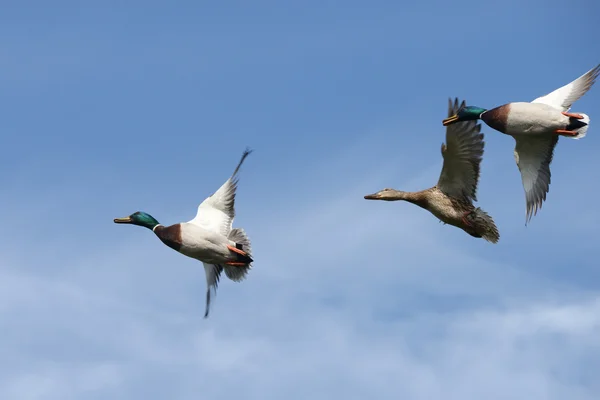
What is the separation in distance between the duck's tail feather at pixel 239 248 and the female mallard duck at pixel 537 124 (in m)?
3.72

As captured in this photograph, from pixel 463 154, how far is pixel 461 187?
24.0 inches

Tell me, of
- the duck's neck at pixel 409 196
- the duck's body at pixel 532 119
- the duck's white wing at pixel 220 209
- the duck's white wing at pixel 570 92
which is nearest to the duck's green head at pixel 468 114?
the duck's body at pixel 532 119

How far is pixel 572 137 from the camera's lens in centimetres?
1809

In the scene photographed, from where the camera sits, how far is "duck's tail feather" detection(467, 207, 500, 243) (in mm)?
19031

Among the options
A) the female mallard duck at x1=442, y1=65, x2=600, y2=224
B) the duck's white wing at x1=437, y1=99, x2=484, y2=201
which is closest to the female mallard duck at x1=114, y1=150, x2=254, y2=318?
the duck's white wing at x1=437, y1=99, x2=484, y2=201

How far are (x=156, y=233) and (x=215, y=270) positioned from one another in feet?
4.46

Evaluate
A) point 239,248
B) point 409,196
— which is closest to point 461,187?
point 409,196

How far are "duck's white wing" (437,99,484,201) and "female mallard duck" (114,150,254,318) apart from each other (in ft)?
10.9

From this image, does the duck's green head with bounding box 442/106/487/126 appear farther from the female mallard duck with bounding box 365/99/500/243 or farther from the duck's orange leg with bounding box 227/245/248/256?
the duck's orange leg with bounding box 227/245/248/256

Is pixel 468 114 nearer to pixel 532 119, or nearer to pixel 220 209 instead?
pixel 532 119

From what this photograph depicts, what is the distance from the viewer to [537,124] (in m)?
18.1

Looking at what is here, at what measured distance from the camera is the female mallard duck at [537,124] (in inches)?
711

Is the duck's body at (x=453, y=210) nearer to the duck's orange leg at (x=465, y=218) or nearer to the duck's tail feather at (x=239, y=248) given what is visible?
the duck's orange leg at (x=465, y=218)

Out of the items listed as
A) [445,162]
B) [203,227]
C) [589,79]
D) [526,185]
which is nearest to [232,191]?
[203,227]
